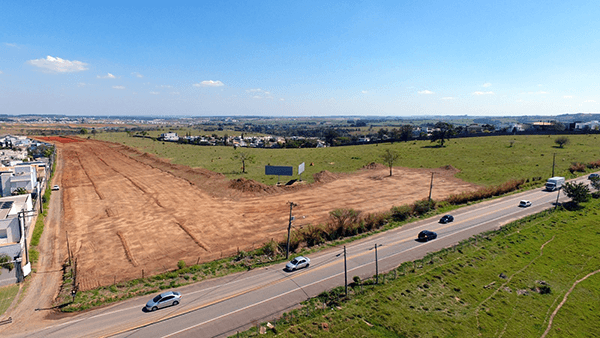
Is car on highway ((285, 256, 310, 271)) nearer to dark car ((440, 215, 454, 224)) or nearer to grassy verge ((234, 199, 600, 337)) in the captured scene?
grassy verge ((234, 199, 600, 337))

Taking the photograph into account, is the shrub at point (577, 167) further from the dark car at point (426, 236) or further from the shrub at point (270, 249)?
the shrub at point (270, 249)

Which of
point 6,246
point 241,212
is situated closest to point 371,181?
point 241,212

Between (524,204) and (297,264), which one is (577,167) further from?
(297,264)

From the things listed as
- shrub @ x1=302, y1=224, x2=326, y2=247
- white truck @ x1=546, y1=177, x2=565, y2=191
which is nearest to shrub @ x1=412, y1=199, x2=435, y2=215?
shrub @ x1=302, y1=224, x2=326, y2=247

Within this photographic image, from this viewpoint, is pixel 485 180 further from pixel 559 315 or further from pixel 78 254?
pixel 78 254

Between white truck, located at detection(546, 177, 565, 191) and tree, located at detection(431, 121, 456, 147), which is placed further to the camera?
tree, located at detection(431, 121, 456, 147)

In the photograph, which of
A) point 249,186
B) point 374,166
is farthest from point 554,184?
point 249,186
